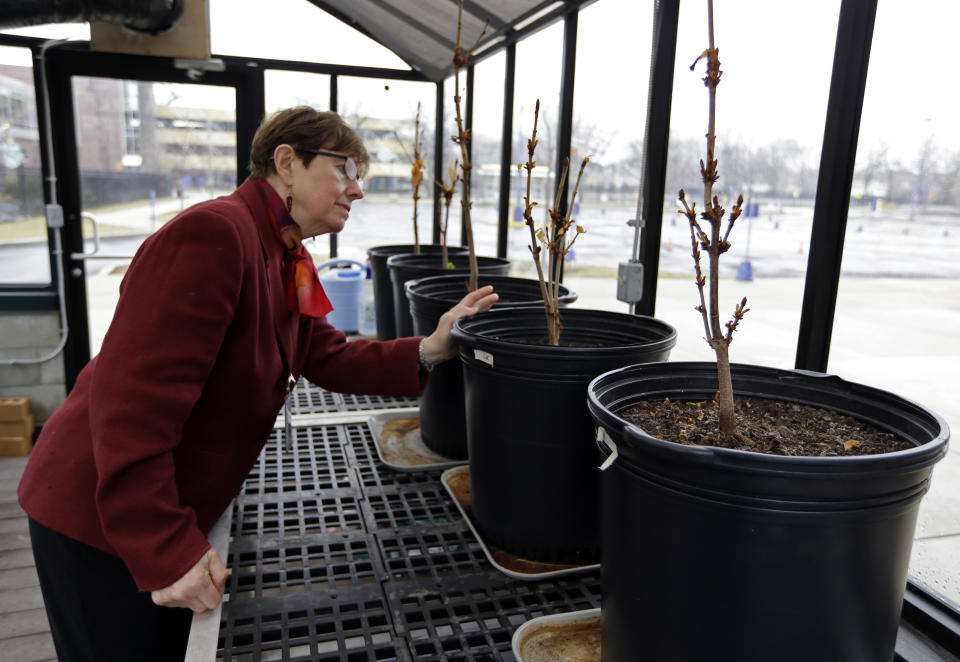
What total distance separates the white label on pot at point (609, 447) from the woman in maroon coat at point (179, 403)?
2.09 ft

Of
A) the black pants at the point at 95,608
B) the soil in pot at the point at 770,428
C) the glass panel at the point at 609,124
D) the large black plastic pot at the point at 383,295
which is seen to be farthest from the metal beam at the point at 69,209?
the soil in pot at the point at 770,428

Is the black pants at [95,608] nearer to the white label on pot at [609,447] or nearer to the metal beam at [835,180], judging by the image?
the white label on pot at [609,447]

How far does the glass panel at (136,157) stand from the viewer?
4.34 metres

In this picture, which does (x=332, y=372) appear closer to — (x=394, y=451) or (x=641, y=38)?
(x=394, y=451)

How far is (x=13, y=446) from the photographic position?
3.99m

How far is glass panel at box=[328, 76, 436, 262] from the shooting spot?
4734mm

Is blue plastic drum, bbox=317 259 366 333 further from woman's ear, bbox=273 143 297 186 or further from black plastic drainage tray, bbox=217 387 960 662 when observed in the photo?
woman's ear, bbox=273 143 297 186

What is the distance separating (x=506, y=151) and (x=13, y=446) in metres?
3.32

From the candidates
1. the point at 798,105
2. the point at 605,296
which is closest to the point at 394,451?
the point at 605,296

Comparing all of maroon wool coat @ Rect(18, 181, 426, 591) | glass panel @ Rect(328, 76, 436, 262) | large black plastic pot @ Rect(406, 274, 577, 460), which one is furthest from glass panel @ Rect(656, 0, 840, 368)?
glass panel @ Rect(328, 76, 436, 262)

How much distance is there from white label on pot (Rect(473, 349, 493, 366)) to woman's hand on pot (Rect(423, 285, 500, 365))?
0.25 meters

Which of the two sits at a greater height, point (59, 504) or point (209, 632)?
point (59, 504)

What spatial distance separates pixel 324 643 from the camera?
3.81 ft

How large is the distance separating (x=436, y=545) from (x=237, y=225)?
80cm
